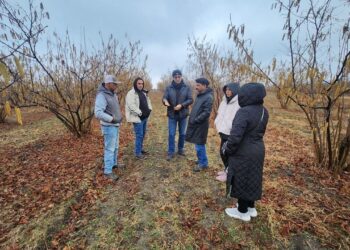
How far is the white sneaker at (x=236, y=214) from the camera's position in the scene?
122 inches

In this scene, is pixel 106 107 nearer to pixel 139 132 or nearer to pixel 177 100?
pixel 139 132

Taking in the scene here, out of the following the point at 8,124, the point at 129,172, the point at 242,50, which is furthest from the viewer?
the point at 8,124

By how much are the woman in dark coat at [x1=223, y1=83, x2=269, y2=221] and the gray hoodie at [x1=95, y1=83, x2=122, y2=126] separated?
219 cm

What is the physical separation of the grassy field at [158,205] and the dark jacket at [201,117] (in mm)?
749

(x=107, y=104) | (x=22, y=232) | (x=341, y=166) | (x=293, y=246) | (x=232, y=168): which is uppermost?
(x=107, y=104)

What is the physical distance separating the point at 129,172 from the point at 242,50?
3176 millimetres

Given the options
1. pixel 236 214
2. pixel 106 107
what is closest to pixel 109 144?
pixel 106 107

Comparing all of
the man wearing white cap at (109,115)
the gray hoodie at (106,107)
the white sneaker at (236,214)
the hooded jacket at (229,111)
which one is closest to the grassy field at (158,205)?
the white sneaker at (236,214)

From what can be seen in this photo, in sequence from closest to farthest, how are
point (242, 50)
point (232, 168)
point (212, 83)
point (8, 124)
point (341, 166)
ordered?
point (232, 168), point (242, 50), point (341, 166), point (212, 83), point (8, 124)

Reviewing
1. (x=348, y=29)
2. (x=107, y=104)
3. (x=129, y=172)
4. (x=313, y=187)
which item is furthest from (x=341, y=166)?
(x=107, y=104)

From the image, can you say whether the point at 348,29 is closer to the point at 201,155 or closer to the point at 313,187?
the point at 313,187

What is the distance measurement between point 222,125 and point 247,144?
1069 mm

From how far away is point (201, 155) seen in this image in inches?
183

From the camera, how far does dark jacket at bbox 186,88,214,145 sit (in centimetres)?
432
